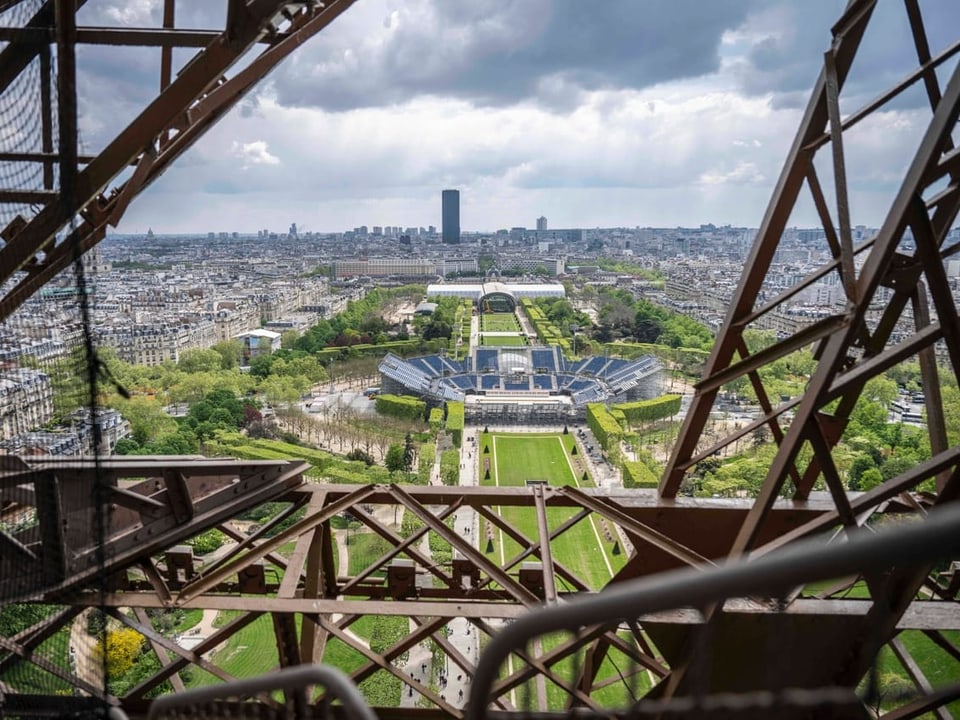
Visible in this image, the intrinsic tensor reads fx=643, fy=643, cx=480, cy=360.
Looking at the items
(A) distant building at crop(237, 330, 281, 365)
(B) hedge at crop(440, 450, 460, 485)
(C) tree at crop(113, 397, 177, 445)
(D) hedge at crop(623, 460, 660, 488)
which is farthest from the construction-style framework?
(A) distant building at crop(237, 330, 281, 365)

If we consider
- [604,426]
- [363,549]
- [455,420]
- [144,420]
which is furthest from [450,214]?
[363,549]

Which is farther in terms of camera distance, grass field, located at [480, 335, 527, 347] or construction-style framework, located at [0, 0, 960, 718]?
grass field, located at [480, 335, 527, 347]

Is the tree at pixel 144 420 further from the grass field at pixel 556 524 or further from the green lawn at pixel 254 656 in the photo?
the green lawn at pixel 254 656

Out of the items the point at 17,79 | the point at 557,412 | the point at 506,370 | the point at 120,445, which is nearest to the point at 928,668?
the point at 17,79

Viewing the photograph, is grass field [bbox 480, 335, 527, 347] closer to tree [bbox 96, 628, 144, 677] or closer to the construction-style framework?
tree [bbox 96, 628, 144, 677]

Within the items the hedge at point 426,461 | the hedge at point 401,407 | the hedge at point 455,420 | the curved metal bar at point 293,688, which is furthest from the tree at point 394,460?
the curved metal bar at point 293,688
